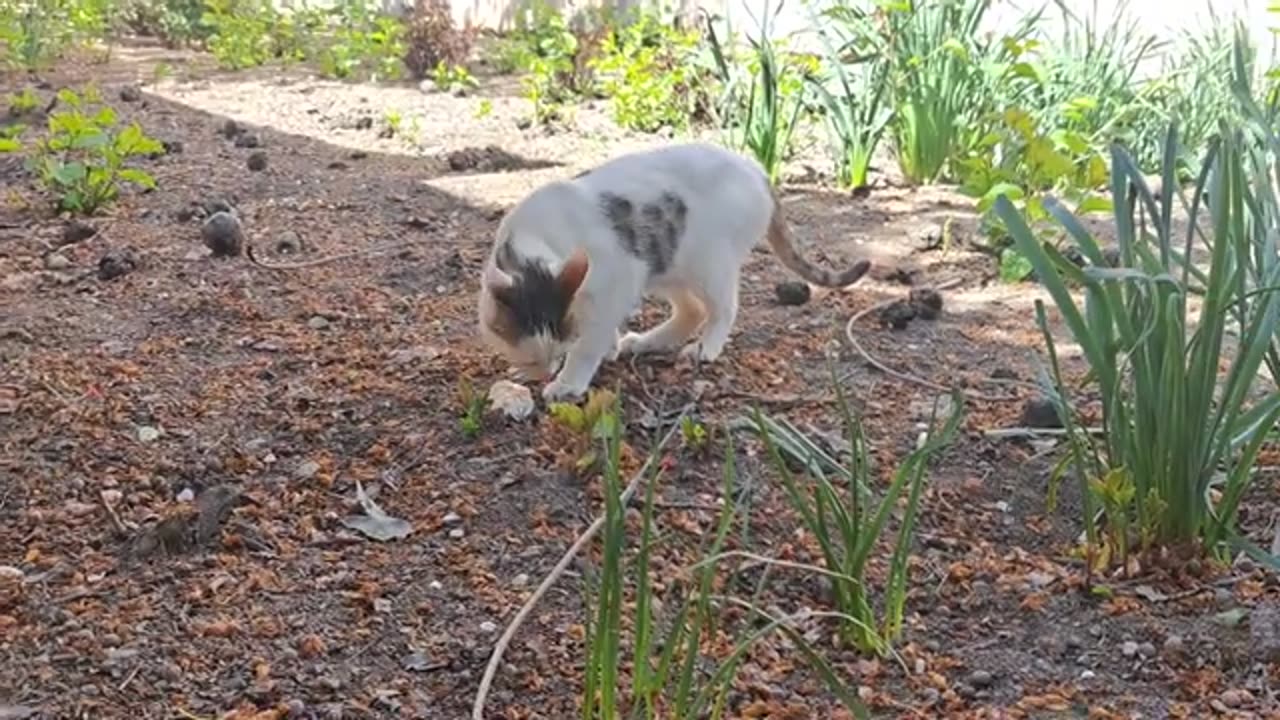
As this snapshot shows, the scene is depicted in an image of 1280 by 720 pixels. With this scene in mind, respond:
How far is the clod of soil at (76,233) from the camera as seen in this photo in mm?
3993

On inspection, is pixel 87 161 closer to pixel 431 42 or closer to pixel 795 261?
pixel 795 261

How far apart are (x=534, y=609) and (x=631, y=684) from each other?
1.01 feet

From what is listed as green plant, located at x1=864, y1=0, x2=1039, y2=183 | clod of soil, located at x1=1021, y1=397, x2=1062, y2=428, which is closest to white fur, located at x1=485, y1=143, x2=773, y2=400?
clod of soil, located at x1=1021, y1=397, x2=1062, y2=428

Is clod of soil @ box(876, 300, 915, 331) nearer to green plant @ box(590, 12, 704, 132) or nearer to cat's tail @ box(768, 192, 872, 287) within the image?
cat's tail @ box(768, 192, 872, 287)

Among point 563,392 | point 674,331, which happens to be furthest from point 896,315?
point 563,392

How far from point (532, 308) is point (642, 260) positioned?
397 mm

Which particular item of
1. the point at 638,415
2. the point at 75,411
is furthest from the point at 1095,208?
the point at 75,411

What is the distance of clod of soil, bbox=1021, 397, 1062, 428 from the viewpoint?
2760 millimetres

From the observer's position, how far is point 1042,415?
277cm

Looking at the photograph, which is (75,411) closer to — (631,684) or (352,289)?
(352,289)

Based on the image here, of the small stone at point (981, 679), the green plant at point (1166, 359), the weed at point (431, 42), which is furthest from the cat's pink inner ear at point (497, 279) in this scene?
the weed at point (431, 42)

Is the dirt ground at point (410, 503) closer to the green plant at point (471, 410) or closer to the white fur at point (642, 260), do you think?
the green plant at point (471, 410)

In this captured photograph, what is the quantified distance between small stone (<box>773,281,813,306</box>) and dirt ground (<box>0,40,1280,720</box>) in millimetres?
34

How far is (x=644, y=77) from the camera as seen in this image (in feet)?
20.5
